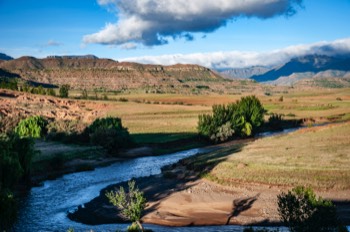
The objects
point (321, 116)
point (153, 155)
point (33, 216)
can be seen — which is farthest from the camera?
point (321, 116)

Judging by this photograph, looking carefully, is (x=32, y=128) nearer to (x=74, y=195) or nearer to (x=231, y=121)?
(x=231, y=121)

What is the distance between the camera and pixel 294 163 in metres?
53.5

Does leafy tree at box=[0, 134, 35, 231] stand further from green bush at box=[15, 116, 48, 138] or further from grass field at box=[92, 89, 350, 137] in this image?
grass field at box=[92, 89, 350, 137]

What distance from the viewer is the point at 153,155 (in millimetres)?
79625

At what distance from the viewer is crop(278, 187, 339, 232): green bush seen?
83.0 feet

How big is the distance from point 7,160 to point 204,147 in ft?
150

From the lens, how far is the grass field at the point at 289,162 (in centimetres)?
4666

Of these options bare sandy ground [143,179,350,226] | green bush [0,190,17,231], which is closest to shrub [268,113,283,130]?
bare sandy ground [143,179,350,226]

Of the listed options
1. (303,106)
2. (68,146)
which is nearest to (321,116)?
(303,106)

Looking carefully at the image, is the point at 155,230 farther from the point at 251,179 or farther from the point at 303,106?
the point at 303,106

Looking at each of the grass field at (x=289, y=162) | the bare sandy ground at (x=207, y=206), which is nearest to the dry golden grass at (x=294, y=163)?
the grass field at (x=289, y=162)

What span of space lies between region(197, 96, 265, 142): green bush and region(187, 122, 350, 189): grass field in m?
16.3

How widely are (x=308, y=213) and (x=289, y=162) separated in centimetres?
2922

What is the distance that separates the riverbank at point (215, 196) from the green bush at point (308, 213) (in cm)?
969
